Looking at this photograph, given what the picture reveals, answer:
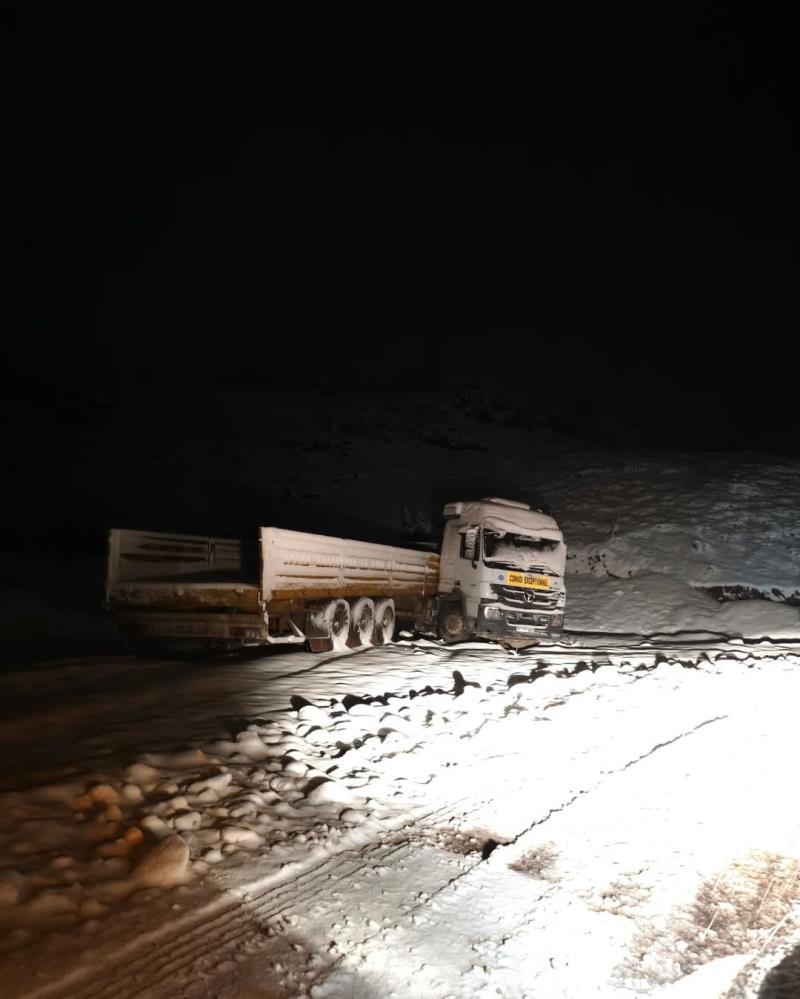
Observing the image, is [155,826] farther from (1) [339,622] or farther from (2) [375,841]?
(1) [339,622]

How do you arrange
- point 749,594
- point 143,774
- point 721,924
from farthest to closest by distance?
point 749,594
point 143,774
point 721,924

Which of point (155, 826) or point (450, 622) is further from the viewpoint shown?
point (450, 622)

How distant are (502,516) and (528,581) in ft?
4.89

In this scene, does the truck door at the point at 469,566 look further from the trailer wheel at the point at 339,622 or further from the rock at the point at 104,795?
the rock at the point at 104,795

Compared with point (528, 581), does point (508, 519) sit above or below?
above

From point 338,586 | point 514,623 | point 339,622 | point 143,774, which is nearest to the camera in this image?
point 143,774

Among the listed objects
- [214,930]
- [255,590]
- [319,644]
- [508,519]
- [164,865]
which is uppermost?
[508,519]

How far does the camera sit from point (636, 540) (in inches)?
1166

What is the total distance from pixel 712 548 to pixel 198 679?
2400cm

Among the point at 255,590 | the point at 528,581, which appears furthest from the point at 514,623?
the point at 255,590

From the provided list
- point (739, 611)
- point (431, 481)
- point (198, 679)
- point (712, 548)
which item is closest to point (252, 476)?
point (431, 481)

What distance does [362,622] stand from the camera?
13586mm

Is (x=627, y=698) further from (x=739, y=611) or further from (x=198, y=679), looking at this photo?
(x=739, y=611)

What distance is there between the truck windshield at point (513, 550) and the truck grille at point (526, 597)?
0.46 m
